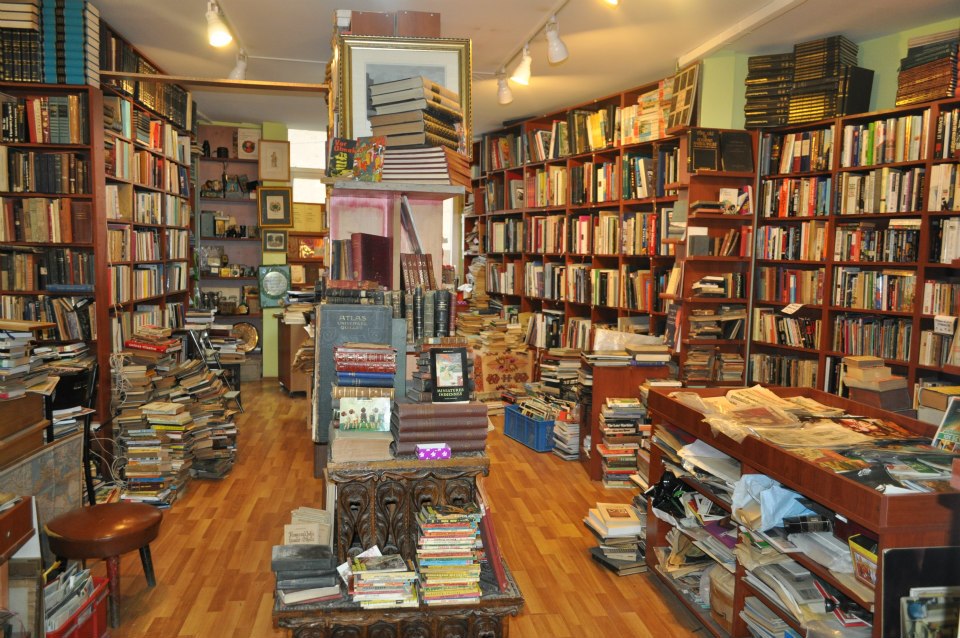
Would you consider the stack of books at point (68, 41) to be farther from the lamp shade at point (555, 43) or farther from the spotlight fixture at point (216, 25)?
the lamp shade at point (555, 43)

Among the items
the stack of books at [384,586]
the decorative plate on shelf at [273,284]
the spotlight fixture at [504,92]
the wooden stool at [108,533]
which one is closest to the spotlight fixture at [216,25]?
the spotlight fixture at [504,92]

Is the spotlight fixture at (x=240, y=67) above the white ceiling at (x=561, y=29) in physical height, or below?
below

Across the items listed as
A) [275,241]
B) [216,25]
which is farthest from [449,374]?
[275,241]

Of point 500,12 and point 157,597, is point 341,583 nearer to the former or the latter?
point 157,597

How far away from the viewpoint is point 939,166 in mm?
4152

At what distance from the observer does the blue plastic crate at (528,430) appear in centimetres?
568

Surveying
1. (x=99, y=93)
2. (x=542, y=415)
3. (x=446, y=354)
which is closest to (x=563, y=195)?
(x=542, y=415)

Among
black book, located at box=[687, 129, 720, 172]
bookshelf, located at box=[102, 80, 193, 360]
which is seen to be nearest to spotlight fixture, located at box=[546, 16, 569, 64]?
black book, located at box=[687, 129, 720, 172]

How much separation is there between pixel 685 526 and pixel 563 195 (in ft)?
15.1

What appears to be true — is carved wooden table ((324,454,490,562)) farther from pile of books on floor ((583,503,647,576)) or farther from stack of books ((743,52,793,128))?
stack of books ((743,52,793,128))

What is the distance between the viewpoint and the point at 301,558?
7.95ft

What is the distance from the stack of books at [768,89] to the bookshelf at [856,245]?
0.58ft

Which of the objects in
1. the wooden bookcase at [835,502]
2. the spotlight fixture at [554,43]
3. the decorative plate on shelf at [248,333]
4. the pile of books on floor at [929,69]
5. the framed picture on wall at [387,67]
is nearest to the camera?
the wooden bookcase at [835,502]

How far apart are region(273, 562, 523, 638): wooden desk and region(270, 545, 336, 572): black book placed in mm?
122
